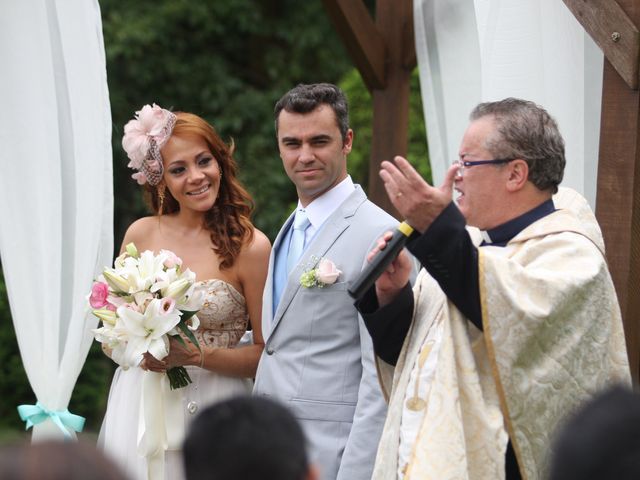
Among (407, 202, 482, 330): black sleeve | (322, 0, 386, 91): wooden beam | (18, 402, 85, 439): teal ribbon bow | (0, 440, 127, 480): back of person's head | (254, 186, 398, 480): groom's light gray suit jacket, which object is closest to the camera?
(0, 440, 127, 480): back of person's head

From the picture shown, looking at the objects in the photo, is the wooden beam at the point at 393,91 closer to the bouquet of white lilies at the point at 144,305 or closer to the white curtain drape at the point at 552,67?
the white curtain drape at the point at 552,67

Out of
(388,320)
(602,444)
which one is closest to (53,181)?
(388,320)

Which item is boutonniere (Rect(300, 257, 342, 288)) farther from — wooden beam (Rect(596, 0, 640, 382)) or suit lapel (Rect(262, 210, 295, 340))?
wooden beam (Rect(596, 0, 640, 382))

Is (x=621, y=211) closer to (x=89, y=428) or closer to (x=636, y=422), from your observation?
(x=636, y=422)

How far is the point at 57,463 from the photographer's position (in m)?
1.57

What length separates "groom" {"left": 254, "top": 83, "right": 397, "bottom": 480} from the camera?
362 centimetres

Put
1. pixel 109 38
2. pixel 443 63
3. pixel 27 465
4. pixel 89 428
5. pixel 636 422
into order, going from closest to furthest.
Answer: pixel 27 465 < pixel 636 422 < pixel 443 63 < pixel 89 428 < pixel 109 38

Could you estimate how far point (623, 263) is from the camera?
3918 millimetres

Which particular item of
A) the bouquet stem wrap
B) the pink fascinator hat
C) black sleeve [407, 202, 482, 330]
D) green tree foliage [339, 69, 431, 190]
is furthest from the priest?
green tree foliage [339, 69, 431, 190]

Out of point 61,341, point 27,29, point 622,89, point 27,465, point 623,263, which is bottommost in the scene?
point 61,341

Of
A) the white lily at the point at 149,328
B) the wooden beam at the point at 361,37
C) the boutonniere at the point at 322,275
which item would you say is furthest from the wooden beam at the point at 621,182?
the wooden beam at the point at 361,37

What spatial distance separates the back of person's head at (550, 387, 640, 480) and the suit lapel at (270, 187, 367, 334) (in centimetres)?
205

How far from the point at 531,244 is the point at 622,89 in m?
1.06

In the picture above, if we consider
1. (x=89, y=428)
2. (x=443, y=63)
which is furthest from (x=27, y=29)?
(x=89, y=428)
